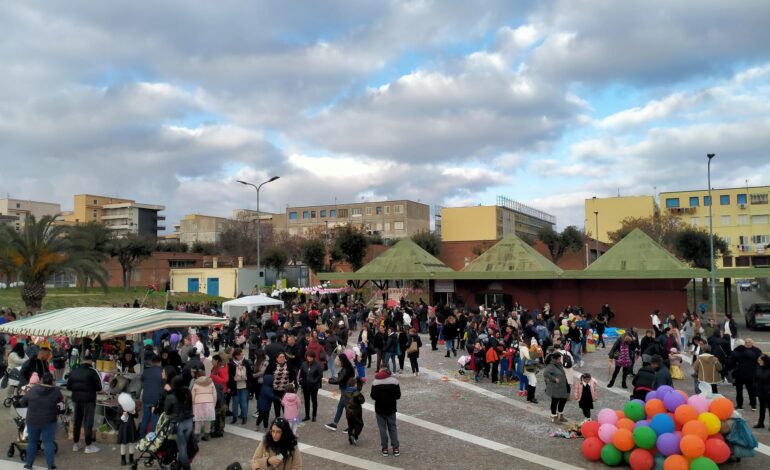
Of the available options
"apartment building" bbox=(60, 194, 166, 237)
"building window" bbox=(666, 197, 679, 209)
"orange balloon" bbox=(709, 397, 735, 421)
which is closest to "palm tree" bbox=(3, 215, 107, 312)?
"orange balloon" bbox=(709, 397, 735, 421)

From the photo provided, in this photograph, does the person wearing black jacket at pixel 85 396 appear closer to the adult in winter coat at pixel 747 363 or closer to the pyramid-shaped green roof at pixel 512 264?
the adult in winter coat at pixel 747 363

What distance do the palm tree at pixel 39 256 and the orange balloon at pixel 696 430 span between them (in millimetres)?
26768

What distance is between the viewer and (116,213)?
122 meters

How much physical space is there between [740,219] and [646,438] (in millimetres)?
78545

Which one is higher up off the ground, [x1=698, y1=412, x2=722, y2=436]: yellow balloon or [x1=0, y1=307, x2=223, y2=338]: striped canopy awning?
[x1=0, y1=307, x2=223, y2=338]: striped canopy awning

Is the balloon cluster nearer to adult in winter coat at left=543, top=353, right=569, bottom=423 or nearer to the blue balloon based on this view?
the blue balloon

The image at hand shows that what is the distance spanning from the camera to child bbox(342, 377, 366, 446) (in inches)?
404

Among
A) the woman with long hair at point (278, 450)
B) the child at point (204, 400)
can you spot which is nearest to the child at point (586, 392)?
the child at point (204, 400)

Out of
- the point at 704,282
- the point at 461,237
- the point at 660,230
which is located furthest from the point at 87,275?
the point at 461,237

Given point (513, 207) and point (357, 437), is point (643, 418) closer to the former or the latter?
point (357, 437)

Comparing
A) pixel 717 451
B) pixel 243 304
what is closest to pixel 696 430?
pixel 717 451

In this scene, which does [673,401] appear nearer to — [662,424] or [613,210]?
[662,424]

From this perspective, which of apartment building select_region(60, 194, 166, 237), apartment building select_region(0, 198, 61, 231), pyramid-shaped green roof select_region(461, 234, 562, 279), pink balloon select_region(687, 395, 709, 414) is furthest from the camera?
apartment building select_region(0, 198, 61, 231)

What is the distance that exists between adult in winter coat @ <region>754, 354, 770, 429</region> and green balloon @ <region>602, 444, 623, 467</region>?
12.2 feet
